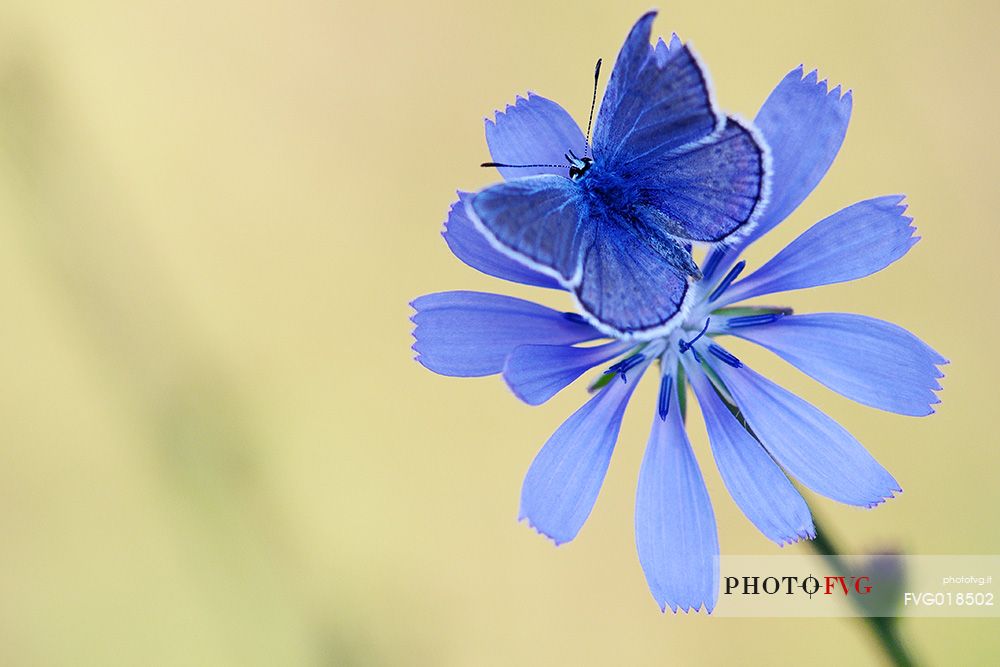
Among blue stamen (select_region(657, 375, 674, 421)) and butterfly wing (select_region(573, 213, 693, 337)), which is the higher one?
butterfly wing (select_region(573, 213, 693, 337))

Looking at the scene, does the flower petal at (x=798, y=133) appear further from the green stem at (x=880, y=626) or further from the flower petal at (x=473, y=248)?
the green stem at (x=880, y=626)

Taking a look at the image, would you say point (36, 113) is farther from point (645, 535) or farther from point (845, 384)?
point (845, 384)

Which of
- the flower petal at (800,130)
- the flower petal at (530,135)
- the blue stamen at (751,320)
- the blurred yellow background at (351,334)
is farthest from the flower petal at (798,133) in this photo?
the blurred yellow background at (351,334)

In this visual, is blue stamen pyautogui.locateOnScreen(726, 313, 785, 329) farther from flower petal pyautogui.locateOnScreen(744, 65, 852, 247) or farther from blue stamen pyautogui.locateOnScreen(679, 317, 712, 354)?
flower petal pyautogui.locateOnScreen(744, 65, 852, 247)

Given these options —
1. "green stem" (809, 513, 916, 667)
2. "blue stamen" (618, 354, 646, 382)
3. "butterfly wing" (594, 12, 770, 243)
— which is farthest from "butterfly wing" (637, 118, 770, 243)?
"green stem" (809, 513, 916, 667)

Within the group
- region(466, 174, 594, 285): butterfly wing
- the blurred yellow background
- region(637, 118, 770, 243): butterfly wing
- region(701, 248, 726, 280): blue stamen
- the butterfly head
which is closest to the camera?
region(466, 174, 594, 285): butterfly wing

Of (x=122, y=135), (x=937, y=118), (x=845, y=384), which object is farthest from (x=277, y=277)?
(x=845, y=384)

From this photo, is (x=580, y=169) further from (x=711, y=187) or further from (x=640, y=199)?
(x=711, y=187)
